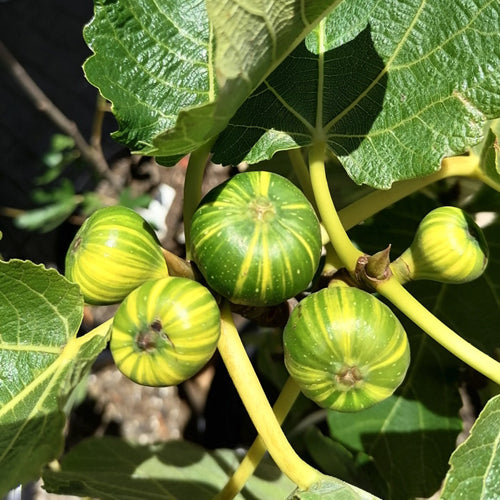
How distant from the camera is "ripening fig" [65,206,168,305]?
0.66 m

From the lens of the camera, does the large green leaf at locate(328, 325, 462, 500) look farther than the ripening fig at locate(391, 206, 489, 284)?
Yes

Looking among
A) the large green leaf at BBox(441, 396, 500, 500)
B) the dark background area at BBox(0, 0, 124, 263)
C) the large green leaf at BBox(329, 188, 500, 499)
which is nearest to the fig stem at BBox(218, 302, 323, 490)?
the large green leaf at BBox(441, 396, 500, 500)

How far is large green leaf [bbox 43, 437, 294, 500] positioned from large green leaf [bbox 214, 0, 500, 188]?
1.60 ft

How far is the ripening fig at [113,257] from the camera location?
26.1 inches

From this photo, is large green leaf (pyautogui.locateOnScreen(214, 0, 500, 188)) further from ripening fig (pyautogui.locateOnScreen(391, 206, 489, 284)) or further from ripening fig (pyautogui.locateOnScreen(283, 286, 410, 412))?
ripening fig (pyautogui.locateOnScreen(283, 286, 410, 412))

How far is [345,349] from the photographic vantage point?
0.62 m

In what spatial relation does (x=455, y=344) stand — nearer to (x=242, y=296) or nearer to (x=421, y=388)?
(x=242, y=296)

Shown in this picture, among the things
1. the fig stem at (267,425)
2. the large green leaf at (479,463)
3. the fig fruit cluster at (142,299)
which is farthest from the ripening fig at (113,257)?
the large green leaf at (479,463)

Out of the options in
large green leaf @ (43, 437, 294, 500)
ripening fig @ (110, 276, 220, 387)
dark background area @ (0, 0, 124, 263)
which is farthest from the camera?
dark background area @ (0, 0, 124, 263)

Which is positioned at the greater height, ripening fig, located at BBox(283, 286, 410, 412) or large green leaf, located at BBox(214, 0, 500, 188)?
large green leaf, located at BBox(214, 0, 500, 188)

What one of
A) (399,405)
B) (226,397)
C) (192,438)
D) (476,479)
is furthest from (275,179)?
(192,438)

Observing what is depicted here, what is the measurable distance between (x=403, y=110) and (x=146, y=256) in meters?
0.34

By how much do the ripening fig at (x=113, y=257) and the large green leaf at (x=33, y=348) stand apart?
0.03 metres

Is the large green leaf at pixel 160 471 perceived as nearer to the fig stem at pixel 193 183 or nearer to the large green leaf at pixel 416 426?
the large green leaf at pixel 416 426
